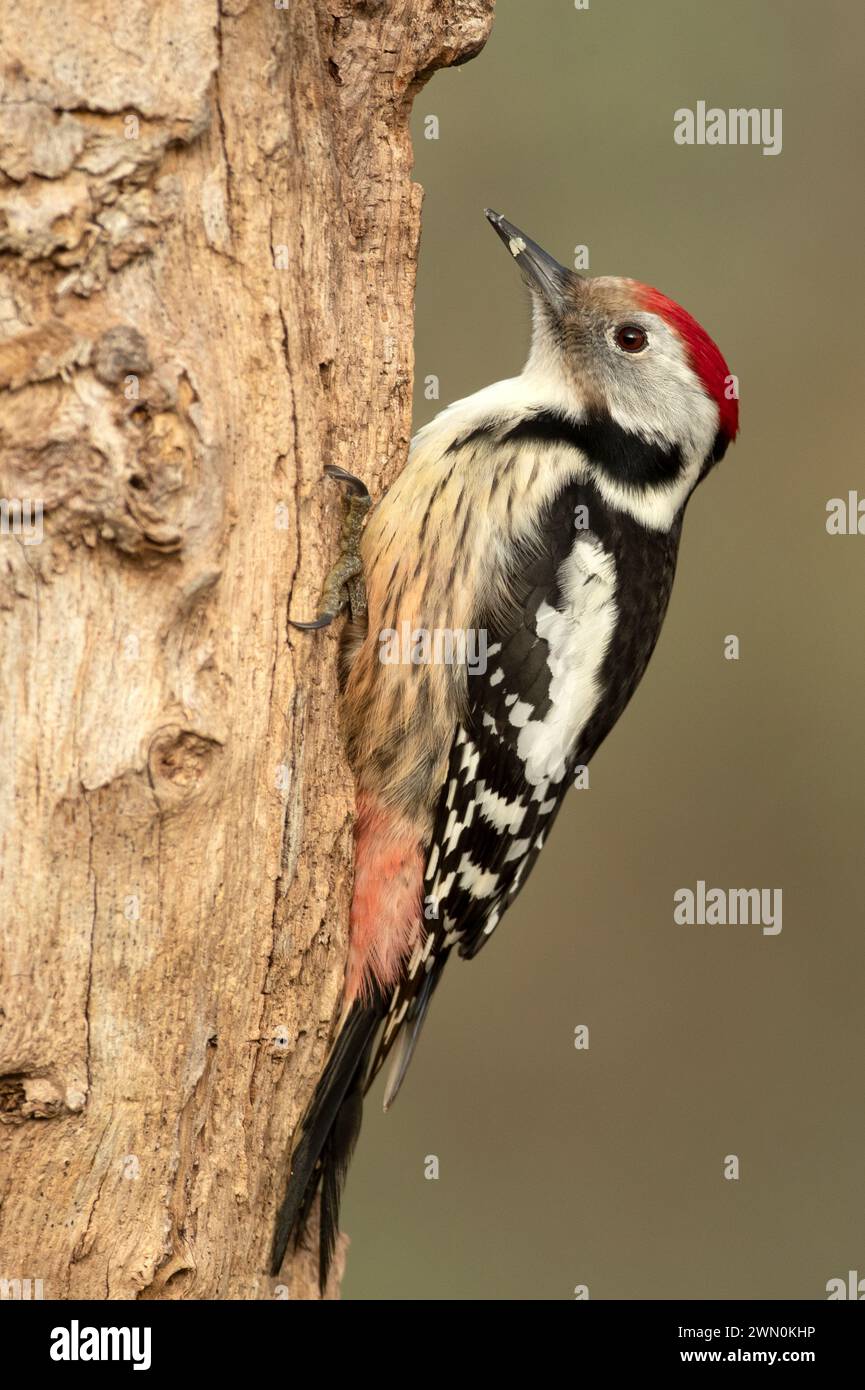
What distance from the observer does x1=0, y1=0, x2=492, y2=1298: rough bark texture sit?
6.00 feet

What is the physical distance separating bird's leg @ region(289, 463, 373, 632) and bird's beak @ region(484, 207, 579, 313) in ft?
2.59

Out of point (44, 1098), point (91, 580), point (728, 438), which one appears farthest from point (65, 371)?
point (728, 438)

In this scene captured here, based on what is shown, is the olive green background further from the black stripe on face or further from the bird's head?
the black stripe on face

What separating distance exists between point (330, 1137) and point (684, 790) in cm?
234

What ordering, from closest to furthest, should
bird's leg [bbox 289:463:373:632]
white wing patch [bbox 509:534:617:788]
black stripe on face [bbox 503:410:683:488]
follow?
bird's leg [bbox 289:463:373:632] < white wing patch [bbox 509:534:617:788] < black stripe on face [bbox 503:410:683:488]

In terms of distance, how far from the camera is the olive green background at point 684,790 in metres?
4.22

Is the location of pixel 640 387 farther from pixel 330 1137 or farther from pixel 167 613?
pixel 330 1137

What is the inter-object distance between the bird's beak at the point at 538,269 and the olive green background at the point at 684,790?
129 centimetres

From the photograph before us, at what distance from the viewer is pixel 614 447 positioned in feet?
8.89

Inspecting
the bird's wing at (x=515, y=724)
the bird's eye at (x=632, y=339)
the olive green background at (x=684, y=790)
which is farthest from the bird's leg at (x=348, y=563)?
the olive green background at (x=684, y=790)

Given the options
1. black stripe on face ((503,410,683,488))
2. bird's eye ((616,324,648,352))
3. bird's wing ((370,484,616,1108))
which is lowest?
bird's wing ((370,484,616,1108))

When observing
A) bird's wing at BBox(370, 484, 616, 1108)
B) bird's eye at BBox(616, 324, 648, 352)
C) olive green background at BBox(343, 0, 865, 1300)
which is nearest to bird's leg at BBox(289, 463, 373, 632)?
bird's wing at BBox(370, 484, 616, 1108)

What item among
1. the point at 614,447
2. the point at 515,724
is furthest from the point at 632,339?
the point at 515,724

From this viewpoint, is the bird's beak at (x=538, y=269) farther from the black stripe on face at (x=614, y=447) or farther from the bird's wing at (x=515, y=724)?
the bird's wing at (x=515, y=724)
